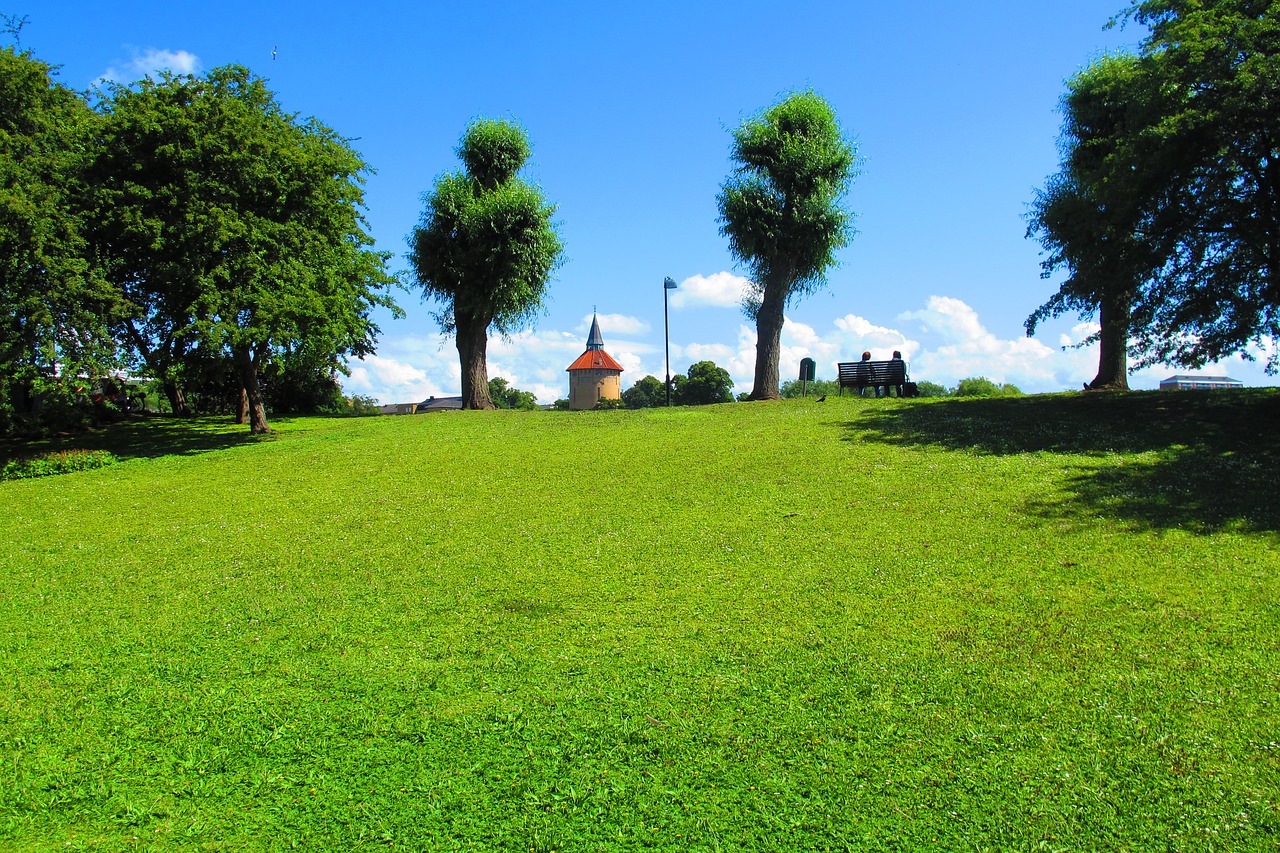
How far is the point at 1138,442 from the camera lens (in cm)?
1574

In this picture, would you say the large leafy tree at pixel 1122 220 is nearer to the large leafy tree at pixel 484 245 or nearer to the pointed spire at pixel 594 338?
the large leafy tree at pixel 484 245

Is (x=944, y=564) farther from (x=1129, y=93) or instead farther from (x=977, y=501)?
(x=1129, y=93)

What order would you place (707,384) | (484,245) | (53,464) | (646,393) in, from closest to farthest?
(53,464)
(484,245)
(707,384)
(646,393)

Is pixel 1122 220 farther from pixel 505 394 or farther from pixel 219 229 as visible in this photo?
pixel 505 394

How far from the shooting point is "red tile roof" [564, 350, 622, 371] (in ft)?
311

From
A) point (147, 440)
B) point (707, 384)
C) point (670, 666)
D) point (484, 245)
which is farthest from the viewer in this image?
point (707, 384)

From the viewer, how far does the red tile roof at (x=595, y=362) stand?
9469 centimetres

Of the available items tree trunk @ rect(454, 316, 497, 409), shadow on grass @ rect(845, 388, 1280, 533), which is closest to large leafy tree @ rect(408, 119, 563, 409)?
tree trunk @ rect(454, 316, 497, 409)

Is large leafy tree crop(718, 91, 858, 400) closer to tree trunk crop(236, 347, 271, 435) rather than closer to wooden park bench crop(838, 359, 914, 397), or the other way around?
wooden park bench crop(838, 359, 914, 397)

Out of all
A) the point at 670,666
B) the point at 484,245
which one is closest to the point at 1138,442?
the point at 670,666

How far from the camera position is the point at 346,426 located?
2580 centimetres

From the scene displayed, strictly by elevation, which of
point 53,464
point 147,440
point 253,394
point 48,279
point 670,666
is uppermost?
point 48,279

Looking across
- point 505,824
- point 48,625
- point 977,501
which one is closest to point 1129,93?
point 977,501

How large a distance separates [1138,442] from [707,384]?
74867 millimetres
